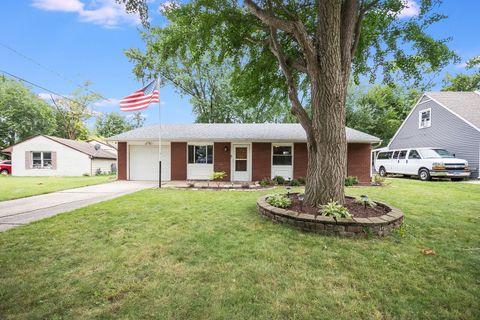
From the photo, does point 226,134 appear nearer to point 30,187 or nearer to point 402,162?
point 30,187

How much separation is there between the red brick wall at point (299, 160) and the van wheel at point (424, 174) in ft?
22.9

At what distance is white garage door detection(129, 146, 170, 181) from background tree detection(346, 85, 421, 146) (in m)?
19.6

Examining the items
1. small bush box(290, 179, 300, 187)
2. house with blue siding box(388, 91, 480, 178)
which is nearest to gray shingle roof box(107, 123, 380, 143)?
small bush box(290, 179, 300, 187)

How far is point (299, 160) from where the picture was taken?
11.9m

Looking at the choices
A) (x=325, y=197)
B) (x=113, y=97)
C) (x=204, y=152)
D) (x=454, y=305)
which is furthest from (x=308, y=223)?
(x=113, y=97)

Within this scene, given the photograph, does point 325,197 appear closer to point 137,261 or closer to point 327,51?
point 327,51

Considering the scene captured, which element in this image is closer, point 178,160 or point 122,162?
point 178,160

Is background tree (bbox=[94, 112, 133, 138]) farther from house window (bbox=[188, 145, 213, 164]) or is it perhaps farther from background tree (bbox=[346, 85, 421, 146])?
background tree (bbox=[346, 85, 421, 146])

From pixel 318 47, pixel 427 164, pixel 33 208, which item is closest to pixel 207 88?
pixel 427 164

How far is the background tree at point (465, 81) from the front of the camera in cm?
2184

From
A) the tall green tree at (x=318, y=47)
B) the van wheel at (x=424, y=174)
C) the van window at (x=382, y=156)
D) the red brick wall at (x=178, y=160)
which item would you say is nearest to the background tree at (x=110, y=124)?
the red brick wall at (x=178, y=160)

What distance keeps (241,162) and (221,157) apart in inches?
44.3

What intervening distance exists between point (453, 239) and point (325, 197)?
2059 millimetres

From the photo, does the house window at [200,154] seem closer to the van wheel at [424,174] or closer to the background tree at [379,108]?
the van wheel at [424,174]
